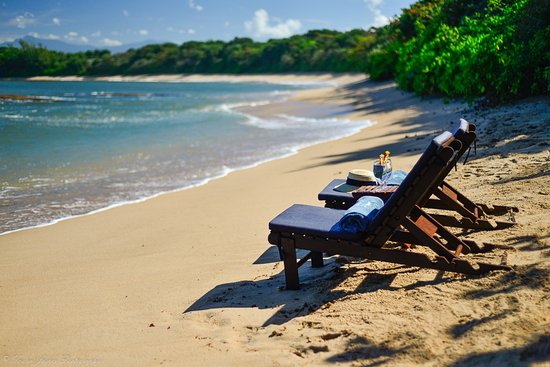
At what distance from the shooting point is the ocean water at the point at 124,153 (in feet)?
33.3

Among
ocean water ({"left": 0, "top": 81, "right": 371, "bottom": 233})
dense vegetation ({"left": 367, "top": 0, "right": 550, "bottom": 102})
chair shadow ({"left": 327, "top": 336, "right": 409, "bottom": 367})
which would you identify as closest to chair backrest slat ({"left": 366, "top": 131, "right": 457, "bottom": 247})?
chair shadow ({"left": 327, "top": 336, "right": 409, "bottom": 367})

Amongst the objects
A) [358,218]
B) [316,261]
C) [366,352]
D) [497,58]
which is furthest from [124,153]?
[366,352]

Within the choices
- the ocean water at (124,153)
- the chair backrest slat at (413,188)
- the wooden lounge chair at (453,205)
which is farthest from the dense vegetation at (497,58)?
the chair backrest slat at (413,188)

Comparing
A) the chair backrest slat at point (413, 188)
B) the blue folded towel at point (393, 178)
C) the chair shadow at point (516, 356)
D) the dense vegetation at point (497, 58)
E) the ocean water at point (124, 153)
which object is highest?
the dense vegetation at point (497, 58)

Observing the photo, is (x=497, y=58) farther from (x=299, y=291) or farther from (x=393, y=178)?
(x=299, y=291)

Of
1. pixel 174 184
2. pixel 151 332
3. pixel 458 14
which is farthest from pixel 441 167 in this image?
pixel 458 14

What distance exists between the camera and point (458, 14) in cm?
2553

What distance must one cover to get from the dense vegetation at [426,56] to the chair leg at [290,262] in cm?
875

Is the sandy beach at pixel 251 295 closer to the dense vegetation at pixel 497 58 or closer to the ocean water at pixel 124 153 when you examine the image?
the ocean water at pixel 124 153

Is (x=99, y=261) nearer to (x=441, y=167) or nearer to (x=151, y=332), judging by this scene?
(x=151, y=332)

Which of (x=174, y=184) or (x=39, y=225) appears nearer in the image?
(x=39, y=225)

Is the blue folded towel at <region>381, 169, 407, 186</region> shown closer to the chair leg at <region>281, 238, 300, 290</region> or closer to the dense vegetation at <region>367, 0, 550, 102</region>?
the chair leg at <region>281, 238, 300, 290</region>

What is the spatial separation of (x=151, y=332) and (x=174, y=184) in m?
6.76

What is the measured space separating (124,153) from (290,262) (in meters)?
11.9
